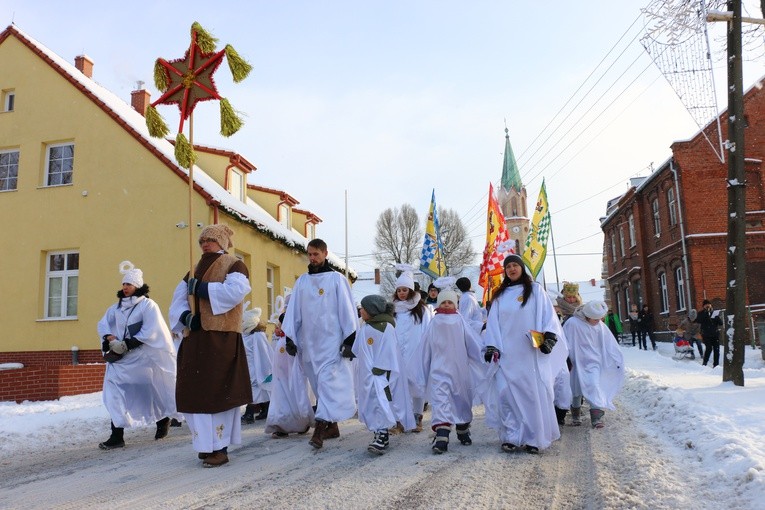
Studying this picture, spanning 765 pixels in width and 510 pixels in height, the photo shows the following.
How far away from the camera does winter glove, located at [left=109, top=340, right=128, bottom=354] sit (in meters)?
7.18

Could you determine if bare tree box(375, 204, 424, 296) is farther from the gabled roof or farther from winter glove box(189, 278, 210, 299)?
winter glove box(189, 278, 210, 299)

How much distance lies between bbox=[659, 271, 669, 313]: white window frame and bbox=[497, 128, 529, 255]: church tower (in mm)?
42687

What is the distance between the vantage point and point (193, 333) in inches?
225

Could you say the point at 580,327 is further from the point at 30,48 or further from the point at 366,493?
the point at 30,48

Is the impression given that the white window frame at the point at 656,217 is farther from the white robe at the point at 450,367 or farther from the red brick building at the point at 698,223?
the white robe at the point at 450,367

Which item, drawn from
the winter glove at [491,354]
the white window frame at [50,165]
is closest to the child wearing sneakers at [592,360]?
the winter glove at [491,354]

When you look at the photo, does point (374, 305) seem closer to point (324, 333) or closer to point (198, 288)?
point (324, 333)

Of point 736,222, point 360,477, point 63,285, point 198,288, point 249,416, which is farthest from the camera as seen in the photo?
point 63,285

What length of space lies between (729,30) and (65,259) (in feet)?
53.5

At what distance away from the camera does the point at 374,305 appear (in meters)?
6.73

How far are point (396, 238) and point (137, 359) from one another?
44578mm

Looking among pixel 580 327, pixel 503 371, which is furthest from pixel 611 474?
pixel 580 327

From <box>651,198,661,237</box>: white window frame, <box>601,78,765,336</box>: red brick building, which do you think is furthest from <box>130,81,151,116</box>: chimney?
<box>651,198,661,237</box>: white window frame

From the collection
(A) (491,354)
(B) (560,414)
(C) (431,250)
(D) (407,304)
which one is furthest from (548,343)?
(C) (431,250)
